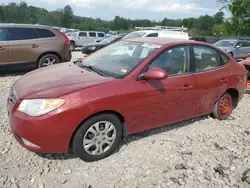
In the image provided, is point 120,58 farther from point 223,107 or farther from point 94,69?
point 223,107

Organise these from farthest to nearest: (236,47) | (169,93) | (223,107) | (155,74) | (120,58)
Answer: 1. (236,47)
2. (223,107)
3. (120,58)
4. (169,93)
5. (155,74)

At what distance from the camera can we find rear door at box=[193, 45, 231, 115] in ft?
13.9

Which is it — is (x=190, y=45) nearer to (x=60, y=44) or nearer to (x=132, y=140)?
(x=132, y=140)

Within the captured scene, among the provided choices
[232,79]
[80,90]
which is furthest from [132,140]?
[232,79]

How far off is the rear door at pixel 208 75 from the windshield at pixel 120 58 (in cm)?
86

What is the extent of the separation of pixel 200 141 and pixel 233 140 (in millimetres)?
588

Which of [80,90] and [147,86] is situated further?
[147,86]

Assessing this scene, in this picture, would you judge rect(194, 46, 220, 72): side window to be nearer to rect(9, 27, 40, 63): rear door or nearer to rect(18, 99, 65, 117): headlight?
rect(18, 99, 65, 117): headlight

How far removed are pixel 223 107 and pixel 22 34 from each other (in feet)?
20.1

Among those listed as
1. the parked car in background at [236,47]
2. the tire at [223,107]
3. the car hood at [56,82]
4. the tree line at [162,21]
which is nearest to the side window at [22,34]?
the car hood at [56,82]

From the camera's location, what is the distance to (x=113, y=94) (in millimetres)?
3258

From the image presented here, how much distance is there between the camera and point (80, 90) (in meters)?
3.11

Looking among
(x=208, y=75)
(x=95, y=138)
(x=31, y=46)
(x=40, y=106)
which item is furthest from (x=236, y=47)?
(x=40, y=106)

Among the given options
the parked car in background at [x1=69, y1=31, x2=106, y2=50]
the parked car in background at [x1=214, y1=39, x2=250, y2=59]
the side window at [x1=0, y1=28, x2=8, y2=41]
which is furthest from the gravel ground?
the parked car in background at [x1=69, y1=31, x2=106, y2=50]
